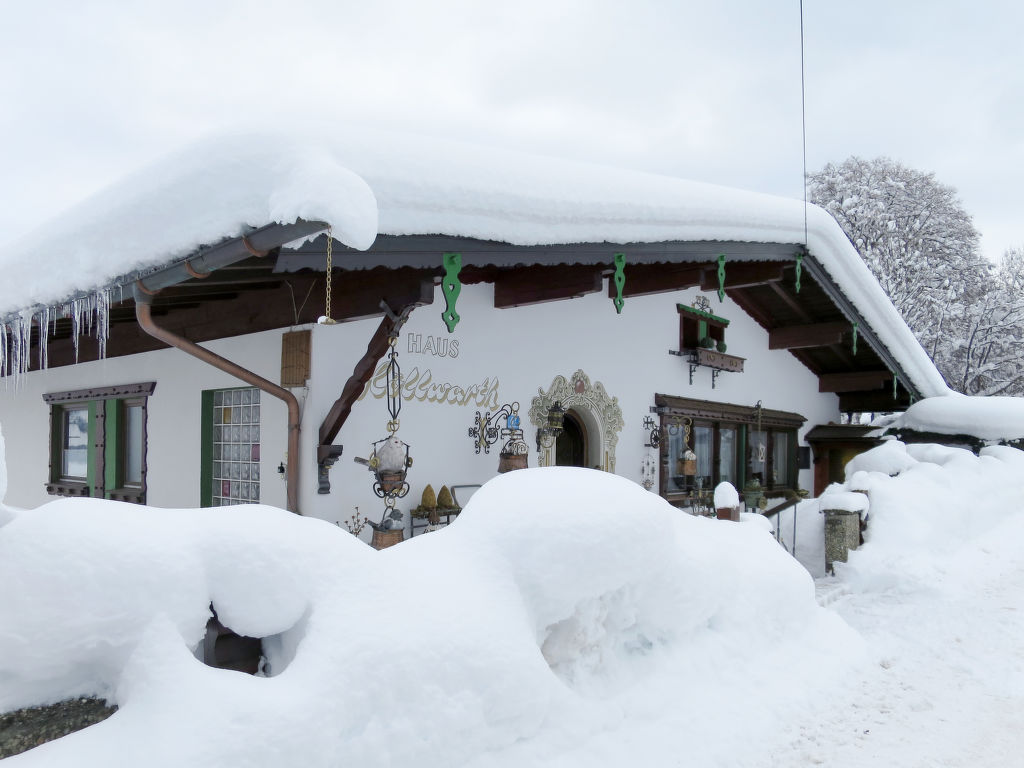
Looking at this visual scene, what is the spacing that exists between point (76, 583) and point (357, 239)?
1861 millimetres

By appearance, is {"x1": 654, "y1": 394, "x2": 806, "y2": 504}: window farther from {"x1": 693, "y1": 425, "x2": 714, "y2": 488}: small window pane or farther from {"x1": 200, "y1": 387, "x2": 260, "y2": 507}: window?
{"x1": 200, "y1": 387, "x2": 260, "y2": 507}: window

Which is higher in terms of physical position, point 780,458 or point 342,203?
point 342,203

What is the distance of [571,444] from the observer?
8.28 meters

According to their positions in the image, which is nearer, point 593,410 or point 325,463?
point 325,463

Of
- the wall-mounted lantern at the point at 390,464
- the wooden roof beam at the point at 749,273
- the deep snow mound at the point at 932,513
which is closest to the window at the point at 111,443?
the wall-mounted lantern at the point at 390,464

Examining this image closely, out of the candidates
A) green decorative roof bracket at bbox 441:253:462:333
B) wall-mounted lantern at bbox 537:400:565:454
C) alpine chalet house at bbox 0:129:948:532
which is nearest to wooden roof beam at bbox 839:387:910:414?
alpine chalet house at bbox 0:129:948:532

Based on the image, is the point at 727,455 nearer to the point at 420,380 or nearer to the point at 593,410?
the point at 593,410

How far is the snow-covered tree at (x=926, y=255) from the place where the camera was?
60.3 feet

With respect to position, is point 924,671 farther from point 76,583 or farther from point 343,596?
point 76,583

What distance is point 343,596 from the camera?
8.92ft

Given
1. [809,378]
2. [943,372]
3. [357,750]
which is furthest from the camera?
[943,372]

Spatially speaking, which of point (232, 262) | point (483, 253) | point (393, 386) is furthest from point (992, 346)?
point (232, 262)

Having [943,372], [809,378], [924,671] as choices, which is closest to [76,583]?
[924,671]

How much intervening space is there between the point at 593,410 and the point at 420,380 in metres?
2.41
